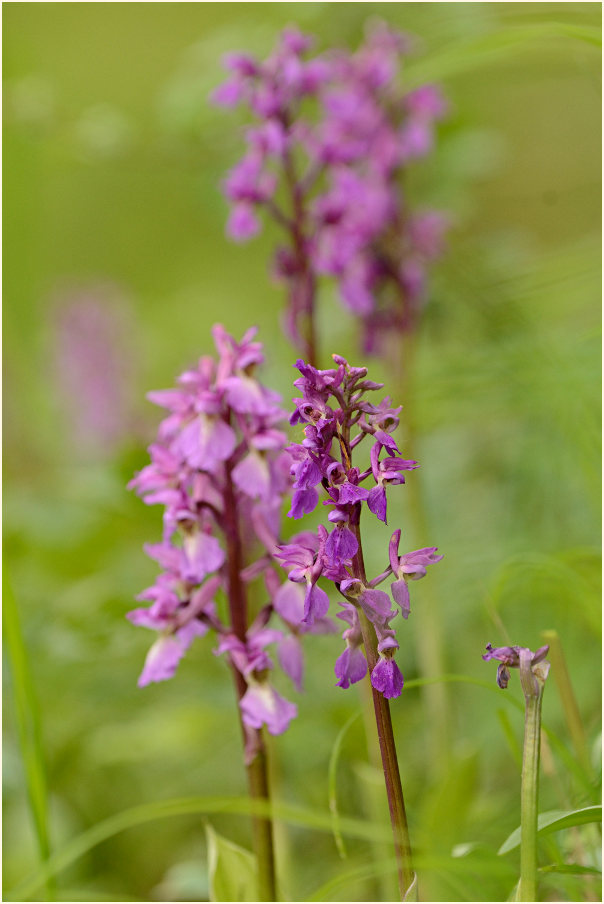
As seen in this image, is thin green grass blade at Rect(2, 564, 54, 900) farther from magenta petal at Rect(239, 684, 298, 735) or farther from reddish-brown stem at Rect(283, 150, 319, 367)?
reddish-brown stem at Rect(283, 150, 319, 367)

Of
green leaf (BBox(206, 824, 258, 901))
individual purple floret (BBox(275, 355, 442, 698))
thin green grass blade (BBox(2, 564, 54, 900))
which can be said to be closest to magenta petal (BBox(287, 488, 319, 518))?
individual purple floret (BBox(275, 355, 442, 698))

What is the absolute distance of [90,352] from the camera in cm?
423

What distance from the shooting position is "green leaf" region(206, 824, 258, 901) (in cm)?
124

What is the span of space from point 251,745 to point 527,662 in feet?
1.50

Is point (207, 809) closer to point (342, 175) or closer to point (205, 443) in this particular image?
point (205, 443)

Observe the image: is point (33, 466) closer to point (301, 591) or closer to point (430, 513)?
point (430, 513)

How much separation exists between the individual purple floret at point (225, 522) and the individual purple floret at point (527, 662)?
35 cm

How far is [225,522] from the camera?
4.02ft

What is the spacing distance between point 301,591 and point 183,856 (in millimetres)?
1163

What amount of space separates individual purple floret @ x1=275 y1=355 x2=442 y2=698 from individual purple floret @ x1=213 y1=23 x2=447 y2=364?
0.89 meters

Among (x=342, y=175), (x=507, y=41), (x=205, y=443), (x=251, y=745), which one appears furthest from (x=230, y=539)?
(x=342, y=175)

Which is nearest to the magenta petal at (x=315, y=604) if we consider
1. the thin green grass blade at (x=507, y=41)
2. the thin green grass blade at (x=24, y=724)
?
the thin green grass blade at (x=24, y=724)

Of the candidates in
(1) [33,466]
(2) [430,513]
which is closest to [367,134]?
(2) [430,513]

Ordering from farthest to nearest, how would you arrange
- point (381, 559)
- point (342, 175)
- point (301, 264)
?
point (381, 559) → point (342, 175) → point (301, 264)
